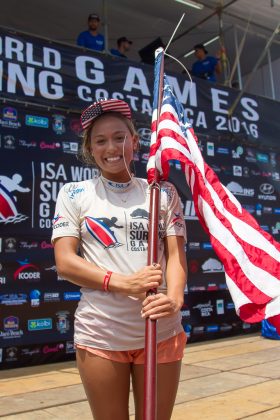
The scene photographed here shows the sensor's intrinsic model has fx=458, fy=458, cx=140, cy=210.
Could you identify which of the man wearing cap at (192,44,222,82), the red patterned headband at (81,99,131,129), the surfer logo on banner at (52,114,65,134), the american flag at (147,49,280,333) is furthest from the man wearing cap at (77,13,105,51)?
the red patterned headband at (81,99,131,129)

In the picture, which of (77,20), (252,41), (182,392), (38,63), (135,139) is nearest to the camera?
(135,139)

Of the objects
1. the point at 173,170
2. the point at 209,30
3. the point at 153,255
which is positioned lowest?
the point at 153,255

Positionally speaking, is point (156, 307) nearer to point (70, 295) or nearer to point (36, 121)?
point (70, 295)

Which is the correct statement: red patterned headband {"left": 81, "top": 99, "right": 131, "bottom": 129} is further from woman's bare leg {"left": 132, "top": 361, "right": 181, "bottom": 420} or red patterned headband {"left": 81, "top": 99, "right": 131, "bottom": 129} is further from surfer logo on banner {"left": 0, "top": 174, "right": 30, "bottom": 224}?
surfer logo on banner {"left": 0, "top": 174, "right": 30, "bottom": 224}

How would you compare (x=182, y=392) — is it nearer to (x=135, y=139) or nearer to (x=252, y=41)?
(x=135, y=139)

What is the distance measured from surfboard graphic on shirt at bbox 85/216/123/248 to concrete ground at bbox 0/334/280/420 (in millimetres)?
2271

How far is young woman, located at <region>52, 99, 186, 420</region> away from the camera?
1.60 metres

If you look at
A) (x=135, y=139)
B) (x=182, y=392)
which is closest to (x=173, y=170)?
(x=182, y=392)

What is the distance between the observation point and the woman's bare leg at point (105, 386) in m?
1.59

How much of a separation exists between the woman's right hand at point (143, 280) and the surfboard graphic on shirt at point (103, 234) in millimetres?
181

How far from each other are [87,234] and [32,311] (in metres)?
4.00

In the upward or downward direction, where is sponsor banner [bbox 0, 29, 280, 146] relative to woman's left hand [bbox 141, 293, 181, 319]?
upward

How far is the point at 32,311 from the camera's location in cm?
540

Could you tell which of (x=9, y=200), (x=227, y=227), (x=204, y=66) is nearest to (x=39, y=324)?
(x=9, y=200)
